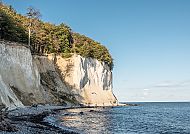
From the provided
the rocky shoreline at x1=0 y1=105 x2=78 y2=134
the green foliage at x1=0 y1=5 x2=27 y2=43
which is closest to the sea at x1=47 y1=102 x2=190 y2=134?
the rocky shoreline at x1=0 y1=105 x2=78 y2=134

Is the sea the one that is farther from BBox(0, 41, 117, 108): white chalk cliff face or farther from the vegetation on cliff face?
the vegetation on cliff face

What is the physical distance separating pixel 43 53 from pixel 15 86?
29576 mm

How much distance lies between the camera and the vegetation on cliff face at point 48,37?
71000mm

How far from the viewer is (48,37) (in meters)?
89.4

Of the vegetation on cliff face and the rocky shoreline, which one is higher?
the vegetation on cliff face

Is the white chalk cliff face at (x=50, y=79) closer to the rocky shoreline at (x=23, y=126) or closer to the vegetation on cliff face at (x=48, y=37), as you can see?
the vegetation on cliff face at (x=48, y=37)

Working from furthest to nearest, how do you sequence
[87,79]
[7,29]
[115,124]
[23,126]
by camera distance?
1. [87,79]
2. [7,29]
3. [115,124]
4. [23,126]

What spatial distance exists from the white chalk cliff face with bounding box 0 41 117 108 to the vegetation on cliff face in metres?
3.33

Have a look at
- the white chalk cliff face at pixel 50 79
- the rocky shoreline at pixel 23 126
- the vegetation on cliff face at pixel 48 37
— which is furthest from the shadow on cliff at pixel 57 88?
the rocky shoreline at pixel 23 126

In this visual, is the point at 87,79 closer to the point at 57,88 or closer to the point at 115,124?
the point at 57,88

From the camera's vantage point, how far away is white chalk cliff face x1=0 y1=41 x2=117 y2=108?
184ft

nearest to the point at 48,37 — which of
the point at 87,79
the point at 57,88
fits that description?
the point at 87,79

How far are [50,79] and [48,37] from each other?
1489 centimetres

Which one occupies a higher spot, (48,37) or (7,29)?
(48,37)
